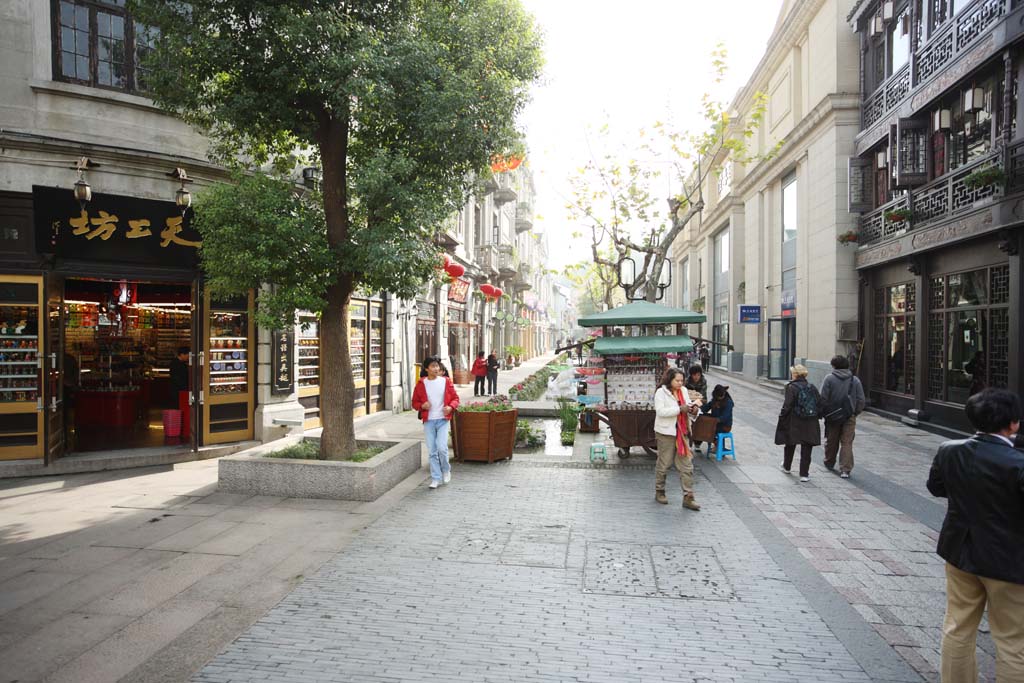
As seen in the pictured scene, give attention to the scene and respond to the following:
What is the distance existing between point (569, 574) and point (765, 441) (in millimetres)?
8520

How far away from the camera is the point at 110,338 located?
42.6ft

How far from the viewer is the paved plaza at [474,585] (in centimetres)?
394

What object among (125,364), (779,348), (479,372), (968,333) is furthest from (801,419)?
(779,348)

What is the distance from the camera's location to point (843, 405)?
9195 millimetres

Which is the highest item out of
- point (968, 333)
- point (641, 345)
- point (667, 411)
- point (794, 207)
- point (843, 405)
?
point (794, 207)

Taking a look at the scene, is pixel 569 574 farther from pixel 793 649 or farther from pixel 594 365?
pixel 594 365

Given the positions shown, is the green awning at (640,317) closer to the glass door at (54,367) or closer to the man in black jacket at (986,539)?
the man in black jacket at (986,539)

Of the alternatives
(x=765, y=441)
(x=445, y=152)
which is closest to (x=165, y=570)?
(x=445, y=152)

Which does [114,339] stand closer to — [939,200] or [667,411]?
[667,411]

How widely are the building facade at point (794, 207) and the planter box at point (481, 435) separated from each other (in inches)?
250

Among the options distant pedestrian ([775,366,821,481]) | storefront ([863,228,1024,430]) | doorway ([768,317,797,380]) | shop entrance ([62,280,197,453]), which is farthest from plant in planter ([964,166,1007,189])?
shop entrance ([62,280,197,453])

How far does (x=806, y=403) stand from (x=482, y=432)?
4.92 metres

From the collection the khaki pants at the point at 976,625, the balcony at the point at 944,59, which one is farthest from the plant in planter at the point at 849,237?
the khaki pants at the point at 976,625

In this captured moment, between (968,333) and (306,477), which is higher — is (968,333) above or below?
above
